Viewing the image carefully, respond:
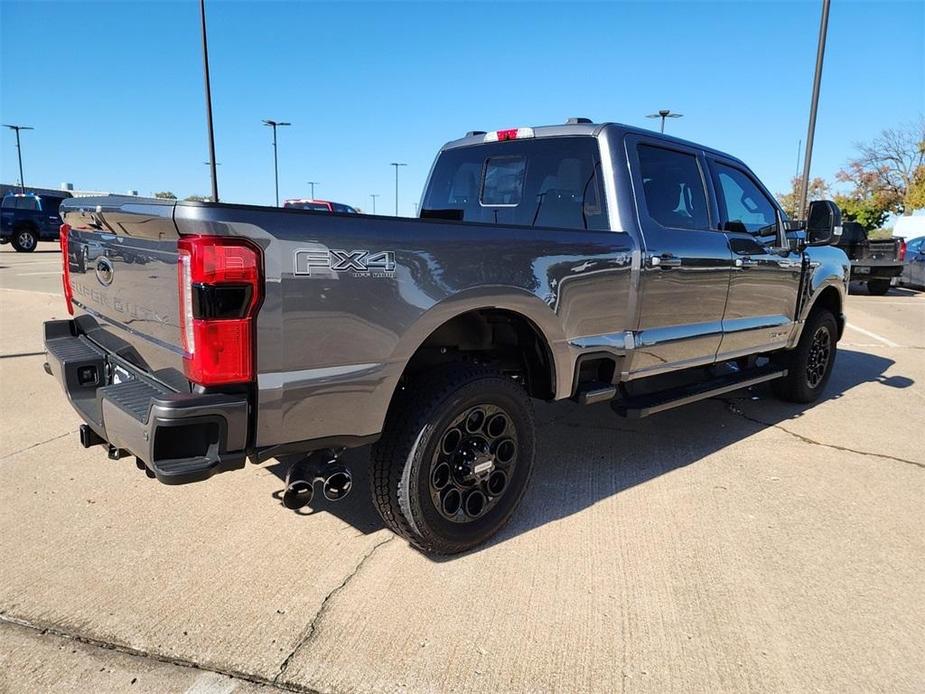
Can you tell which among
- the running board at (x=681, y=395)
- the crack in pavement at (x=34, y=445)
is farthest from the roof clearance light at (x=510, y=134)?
the crack in pavement at (x=34, y=445)

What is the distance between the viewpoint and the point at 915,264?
16.2 metres

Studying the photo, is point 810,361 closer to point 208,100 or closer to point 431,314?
point 431,314

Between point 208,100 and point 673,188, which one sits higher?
point 208,100

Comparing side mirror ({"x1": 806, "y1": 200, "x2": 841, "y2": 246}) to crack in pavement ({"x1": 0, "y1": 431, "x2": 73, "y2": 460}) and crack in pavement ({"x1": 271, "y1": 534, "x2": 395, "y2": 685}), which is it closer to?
crack in pavement ({"x1": 271, "y1": 534, "x2": 395, "y2": 685})

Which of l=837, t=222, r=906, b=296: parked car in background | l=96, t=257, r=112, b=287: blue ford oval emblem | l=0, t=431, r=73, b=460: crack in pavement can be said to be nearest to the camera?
l=96, t=257, r=112, b=287: blue ford oval emblem

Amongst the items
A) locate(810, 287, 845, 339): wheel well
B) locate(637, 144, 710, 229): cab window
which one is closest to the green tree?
locate(810, 287, 845, 339): wheel well

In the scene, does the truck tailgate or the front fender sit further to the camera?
the front fender

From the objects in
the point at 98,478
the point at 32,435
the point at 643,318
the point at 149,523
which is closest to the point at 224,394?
the point at 149,523

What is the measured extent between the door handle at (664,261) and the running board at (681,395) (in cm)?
79

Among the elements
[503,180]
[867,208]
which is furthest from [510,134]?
[867,208]

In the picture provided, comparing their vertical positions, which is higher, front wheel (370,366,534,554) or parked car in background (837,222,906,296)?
parked car in background (837,222,906,296)

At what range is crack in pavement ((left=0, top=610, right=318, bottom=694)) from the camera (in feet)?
7.09

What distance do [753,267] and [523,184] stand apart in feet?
5.85

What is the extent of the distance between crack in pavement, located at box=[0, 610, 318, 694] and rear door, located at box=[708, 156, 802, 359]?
3.46 metres
